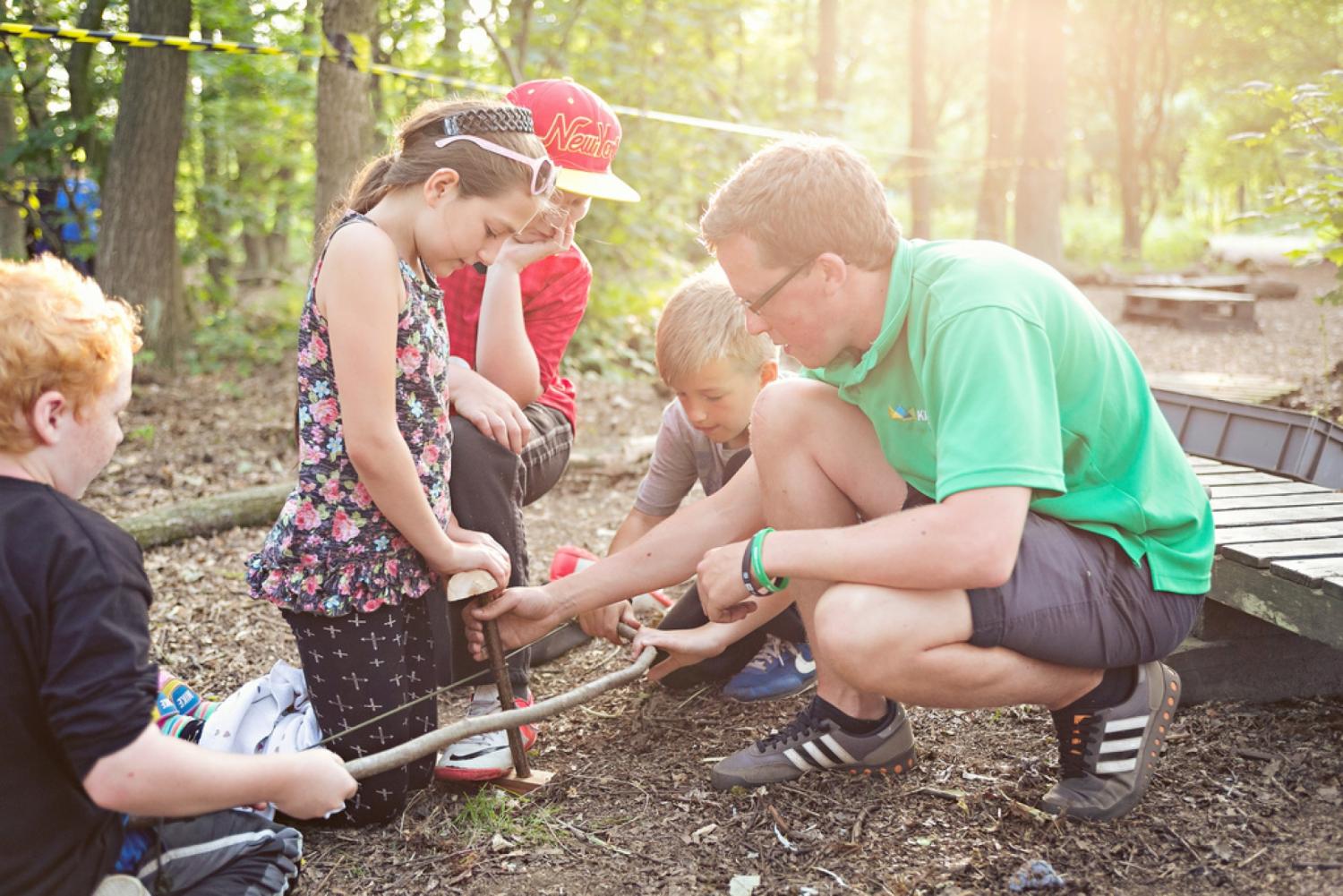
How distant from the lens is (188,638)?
3279 millimetres

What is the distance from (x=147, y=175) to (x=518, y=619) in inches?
227

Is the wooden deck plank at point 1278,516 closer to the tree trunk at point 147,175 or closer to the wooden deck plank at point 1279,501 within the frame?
the wooden deck plank at point 1279,501

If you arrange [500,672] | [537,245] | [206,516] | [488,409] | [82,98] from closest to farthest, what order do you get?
[500,672]
[488,409]
[537,245]
[206,516]
[82,98]

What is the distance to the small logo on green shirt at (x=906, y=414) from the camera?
208 cm

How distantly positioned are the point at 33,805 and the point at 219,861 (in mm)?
384

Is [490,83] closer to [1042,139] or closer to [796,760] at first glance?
[1042,139]

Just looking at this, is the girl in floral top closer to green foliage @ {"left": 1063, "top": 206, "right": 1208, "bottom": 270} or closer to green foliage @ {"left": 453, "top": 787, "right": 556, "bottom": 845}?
green foliage @ {"left": 453, "top": 787, "right": 556, "bottom": 845}

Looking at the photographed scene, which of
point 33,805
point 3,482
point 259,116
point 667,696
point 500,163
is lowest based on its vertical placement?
point 667,696

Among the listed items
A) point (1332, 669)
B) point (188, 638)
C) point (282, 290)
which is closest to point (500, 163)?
point (188, 638)

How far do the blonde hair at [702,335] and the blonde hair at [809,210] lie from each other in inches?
23.2

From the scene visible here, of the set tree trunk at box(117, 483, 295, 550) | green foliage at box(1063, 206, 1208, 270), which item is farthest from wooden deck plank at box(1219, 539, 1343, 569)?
green foliage at box(1063, 206, 1208, 270)

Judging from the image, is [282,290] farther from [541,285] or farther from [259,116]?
[541,285]

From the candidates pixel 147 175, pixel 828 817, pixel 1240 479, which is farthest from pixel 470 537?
pixel 147 175

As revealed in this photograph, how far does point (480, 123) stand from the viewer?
229cm
